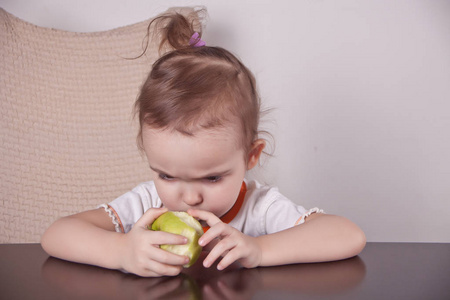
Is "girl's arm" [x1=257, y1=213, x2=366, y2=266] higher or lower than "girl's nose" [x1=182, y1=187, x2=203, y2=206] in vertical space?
lower

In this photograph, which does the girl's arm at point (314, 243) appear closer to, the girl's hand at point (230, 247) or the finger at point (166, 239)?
the girl's hand at point (230, 247)

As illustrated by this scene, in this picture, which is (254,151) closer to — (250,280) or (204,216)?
(204,216)

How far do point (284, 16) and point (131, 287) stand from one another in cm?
127

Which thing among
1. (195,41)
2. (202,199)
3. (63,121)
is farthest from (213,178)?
(63,121)

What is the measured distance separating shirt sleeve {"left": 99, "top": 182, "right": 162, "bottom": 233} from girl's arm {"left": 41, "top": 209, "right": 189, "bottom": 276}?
0.42 feet

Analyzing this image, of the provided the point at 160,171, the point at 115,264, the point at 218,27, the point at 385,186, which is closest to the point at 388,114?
the point at 385,186

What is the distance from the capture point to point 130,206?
1132mm

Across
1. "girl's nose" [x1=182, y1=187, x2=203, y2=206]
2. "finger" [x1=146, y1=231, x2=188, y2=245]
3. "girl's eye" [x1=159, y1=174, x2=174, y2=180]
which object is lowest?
"finger" [x1=146, y1=231, x2=188, y2=245]

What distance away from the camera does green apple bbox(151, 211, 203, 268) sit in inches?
27.5

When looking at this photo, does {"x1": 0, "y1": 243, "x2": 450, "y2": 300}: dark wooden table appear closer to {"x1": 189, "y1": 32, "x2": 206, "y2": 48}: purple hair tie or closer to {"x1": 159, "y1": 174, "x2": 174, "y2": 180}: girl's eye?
{"x1": 159, "y1": 174, "x2": 174, "y2": 180}: girl's eye

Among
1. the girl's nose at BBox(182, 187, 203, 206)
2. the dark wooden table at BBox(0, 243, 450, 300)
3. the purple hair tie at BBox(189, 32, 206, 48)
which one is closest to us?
the dark wooden table at BBox(0, 243, 450, 300)

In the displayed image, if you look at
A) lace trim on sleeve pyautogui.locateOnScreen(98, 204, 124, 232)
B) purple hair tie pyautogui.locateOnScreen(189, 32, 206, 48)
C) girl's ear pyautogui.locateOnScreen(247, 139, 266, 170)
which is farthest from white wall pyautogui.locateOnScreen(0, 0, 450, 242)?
lace trim on sleeve pyautogui.locateOnScreen(98, 204, 124, 232)

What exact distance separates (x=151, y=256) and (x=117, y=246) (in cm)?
12

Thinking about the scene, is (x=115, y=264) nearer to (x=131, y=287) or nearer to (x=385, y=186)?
(x=131, y=287)
